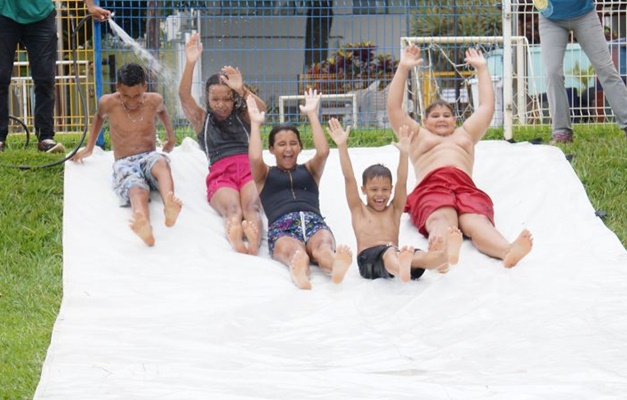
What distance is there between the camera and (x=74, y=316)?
4.83 meters

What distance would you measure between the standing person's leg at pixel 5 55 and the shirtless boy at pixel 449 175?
2.69 meters

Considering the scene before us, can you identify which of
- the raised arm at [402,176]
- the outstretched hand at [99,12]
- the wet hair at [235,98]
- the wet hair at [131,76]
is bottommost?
the raised arm at [402,176]

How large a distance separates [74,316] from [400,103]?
253 cm

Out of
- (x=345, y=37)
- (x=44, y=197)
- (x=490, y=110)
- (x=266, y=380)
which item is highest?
(x=345, y=37)

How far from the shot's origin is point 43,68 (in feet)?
24.5

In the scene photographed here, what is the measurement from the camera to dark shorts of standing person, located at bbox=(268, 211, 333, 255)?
19.5 feet

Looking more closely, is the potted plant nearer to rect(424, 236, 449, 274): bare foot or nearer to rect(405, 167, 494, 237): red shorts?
rect(405, 167, 494, 237): red shorts

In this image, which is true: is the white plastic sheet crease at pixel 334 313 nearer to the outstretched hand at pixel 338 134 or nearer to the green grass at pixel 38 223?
the green grass at pixel 38 223

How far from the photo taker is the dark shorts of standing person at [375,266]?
5480 mm

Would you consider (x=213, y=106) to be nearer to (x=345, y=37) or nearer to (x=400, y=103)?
(x=400, y=103)

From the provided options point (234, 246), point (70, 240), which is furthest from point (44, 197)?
point (234, 246)

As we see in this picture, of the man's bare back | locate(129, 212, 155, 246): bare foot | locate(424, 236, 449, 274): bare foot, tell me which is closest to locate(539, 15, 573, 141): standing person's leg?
locate(424, 236, 449, 274): bare foot

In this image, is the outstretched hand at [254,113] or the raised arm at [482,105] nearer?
the outstretched hand at [254,113]

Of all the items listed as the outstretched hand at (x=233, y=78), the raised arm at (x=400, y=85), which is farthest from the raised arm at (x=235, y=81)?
the raised arm at (x=400, y=85)
